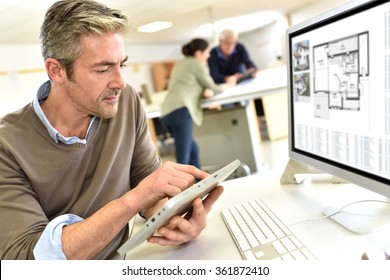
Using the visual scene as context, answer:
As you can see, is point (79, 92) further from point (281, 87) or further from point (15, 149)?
point (281, 87)

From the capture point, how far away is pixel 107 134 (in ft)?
3.06

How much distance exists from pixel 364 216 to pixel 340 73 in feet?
0.95

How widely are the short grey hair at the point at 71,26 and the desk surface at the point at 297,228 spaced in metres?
0.49

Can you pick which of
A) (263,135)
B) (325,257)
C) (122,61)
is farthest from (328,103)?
(263,135)

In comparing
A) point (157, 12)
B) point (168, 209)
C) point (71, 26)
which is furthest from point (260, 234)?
point (157, 12)

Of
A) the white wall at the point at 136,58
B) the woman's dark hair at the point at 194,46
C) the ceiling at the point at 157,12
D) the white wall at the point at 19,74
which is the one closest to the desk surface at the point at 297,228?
the woman's dark hair at the point at 194,46

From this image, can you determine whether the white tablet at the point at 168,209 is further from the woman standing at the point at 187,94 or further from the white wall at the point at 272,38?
the white wall at the point at 272,38

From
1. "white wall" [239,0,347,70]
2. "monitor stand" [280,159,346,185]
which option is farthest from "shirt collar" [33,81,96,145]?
"white wall" [239,0,347,70]

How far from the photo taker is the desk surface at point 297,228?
0.58 metres

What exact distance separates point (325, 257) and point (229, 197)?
413mm

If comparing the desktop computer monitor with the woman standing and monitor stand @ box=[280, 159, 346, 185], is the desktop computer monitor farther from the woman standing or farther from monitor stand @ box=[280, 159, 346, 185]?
the woman standing

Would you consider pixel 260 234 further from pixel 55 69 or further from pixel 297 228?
pixel 55 69

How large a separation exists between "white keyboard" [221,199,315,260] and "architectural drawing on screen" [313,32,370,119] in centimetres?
25

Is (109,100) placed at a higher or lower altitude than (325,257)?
higher
